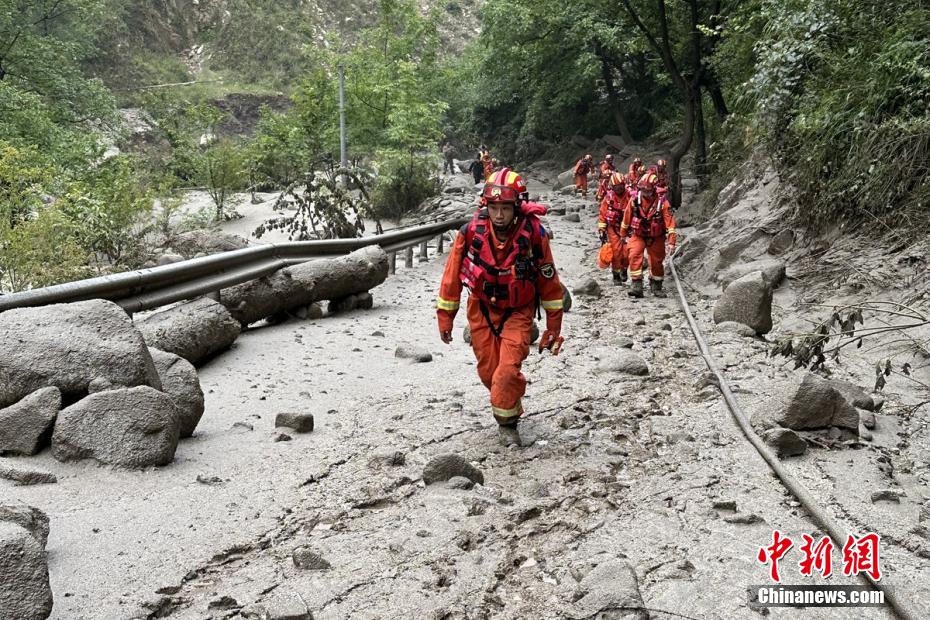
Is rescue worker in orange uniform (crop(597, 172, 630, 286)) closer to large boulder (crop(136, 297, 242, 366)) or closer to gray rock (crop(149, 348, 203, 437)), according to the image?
large boulder (crop(136, 297, 242, 366))

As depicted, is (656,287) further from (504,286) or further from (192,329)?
(192,329)

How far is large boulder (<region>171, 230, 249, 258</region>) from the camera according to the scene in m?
13.1

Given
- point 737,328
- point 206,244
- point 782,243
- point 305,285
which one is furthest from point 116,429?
point 206,244

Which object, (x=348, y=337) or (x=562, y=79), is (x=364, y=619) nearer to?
(x=348, y=337)

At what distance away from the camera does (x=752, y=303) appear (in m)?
8.81

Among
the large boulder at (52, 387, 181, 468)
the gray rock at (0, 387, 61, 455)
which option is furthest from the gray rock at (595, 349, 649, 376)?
the gray rock at (0, 387, 61, 455)

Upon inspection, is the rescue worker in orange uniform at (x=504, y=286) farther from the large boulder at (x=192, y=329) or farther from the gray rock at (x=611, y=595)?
the large boulder at (x=192, y=329)

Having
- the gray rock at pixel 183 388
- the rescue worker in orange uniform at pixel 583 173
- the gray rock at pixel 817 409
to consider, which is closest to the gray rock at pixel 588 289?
the gray rock at pixel 817 409

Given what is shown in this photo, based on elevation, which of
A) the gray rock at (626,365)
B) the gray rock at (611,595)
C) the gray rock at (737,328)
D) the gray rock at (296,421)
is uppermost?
the gray rock at (611,595)

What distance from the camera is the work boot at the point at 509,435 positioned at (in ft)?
17.4

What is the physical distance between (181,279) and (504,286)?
3.22 m

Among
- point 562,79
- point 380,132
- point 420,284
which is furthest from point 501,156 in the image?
point 420,284

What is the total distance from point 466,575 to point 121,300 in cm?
409

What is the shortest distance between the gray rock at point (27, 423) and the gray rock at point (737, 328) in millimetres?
6949
